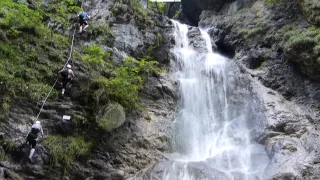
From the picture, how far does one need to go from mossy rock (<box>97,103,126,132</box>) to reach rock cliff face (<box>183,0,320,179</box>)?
5242 mm

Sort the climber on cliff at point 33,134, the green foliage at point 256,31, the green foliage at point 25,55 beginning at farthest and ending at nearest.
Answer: the green foliage at point 256,31 < the green foliage at point 25,55 < the climber on cliff at point 33,134

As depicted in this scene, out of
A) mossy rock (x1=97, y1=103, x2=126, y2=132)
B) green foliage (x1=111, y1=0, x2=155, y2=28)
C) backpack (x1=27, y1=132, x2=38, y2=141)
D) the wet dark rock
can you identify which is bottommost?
the wet dark rock

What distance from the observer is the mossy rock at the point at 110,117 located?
33.9 ft

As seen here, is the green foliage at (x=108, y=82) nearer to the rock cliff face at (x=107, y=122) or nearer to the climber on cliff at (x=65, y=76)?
the rock cliff face at (x=107, y=122)

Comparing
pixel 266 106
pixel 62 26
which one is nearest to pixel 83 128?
pixel 62 26

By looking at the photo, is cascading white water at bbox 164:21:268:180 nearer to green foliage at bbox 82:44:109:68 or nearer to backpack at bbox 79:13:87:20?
green foliage at bbox 82:44:109:68

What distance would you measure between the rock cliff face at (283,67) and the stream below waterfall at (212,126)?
58 cm

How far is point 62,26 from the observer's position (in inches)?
534

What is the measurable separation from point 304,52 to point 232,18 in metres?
7.02

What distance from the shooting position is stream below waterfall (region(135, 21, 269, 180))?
984cm

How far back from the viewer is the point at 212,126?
497 inches

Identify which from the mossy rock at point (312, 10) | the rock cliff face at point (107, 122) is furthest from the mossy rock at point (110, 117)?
the mossy rock at point (312, 10)

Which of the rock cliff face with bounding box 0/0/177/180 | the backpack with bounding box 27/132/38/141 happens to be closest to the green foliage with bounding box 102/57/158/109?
the rock cliff face with bounding box 0/0/177/180

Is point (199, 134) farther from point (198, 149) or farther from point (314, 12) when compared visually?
point (314, 12)
